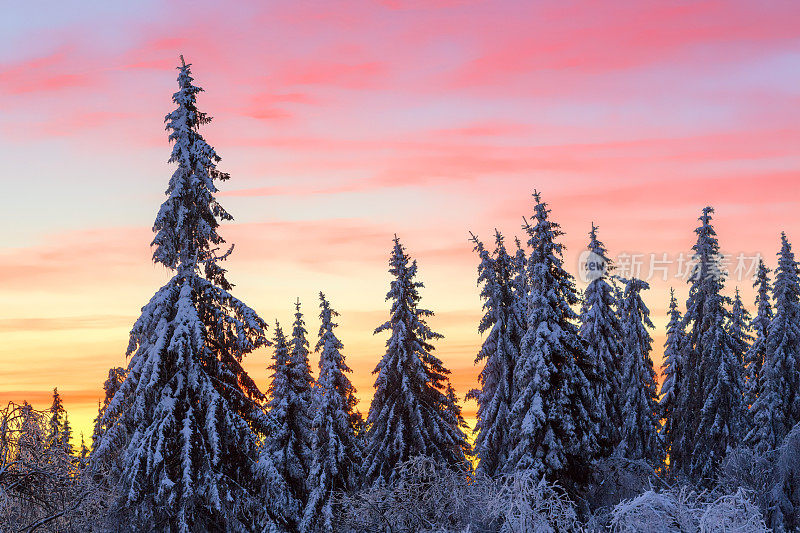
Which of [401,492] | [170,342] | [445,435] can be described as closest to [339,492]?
[445,435]

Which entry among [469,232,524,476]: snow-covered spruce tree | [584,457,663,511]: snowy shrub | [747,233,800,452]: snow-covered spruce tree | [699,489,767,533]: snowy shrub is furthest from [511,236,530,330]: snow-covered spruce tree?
[699,489,767,533]: snowy shrub

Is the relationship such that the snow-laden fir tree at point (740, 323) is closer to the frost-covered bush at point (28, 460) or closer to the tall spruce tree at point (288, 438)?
the tall spruce tree at point (288, 438)

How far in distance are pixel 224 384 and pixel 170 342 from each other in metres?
2.26

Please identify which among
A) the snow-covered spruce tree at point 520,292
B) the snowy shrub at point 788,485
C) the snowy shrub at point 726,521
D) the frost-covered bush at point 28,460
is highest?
the snow-covered spruce tree at point 520,292

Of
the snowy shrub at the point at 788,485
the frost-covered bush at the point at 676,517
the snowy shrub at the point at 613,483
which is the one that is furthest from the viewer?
the snowy shrub at the point at 788,485

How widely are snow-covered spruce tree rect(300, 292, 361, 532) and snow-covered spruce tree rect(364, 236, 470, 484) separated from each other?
2263mm

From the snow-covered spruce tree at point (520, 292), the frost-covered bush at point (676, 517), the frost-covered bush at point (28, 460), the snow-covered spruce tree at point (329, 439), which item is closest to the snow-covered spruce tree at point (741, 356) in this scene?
the snow-covered spruce tree at point (520, 292)

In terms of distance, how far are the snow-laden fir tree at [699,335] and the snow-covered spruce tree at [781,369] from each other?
119 inches

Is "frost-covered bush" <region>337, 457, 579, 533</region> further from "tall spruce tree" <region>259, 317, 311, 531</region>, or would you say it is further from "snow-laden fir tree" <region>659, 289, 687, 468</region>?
"snow-laden fir tree" <region>659, 289, 687, 468</region>

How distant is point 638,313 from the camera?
47906mm

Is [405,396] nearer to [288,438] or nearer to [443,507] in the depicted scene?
[288,438]

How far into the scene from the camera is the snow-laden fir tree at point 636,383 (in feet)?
153

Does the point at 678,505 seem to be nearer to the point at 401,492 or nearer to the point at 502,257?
the point at 401,492

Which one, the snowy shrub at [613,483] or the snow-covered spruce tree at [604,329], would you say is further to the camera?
the snow-covered spruce tree at [604,329]
